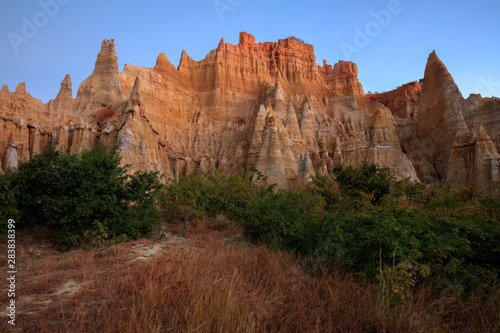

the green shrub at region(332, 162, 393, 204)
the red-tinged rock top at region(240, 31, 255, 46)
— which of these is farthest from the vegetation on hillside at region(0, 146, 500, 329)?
the red-tinged rock top at region(240, 31, 255, 46)

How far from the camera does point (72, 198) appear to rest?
21.7 ft

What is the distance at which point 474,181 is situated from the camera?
2877 centimetres

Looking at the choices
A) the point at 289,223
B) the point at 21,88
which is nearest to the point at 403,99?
the point at 289,223

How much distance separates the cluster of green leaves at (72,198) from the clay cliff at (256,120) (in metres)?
16.6

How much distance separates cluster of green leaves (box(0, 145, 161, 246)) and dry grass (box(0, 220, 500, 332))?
221 cm

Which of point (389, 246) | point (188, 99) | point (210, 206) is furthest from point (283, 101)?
point (389, 246)

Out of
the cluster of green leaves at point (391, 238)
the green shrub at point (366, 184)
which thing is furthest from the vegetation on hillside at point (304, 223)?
the green shrub at point (366, 184)

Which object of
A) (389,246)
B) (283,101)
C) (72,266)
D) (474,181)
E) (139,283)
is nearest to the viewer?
(139,283)

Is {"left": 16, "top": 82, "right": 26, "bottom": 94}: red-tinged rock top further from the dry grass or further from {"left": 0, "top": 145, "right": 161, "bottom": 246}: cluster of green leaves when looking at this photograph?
the dry grass

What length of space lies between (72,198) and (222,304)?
5818mm

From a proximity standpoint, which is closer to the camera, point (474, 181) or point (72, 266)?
point (72, 266)

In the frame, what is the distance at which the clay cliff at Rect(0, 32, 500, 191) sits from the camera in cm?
2764

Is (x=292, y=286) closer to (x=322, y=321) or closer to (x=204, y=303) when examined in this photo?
(x=322, y=321)

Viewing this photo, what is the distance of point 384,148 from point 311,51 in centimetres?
3417
